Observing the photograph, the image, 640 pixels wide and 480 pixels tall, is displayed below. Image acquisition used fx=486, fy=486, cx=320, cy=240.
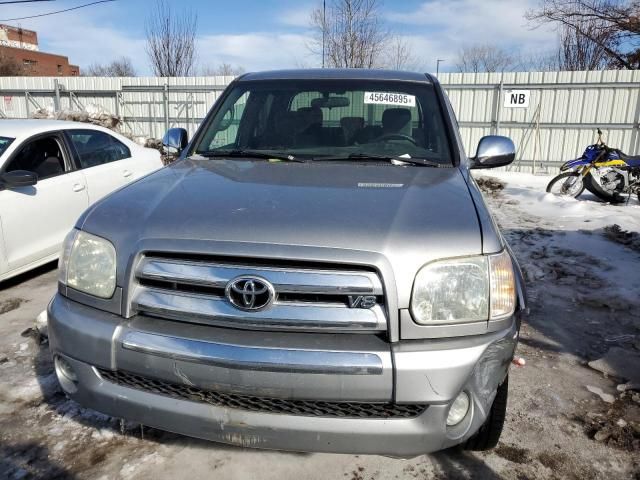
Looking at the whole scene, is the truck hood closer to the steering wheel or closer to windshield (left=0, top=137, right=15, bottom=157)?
the steering wheel

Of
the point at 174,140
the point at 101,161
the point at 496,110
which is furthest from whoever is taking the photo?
the point at 496,110

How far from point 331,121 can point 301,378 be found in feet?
6.08

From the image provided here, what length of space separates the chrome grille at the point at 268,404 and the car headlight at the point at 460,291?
0.33 meters

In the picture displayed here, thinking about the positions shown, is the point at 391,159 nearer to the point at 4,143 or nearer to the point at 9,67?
the point at 4,143

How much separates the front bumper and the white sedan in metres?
3.08

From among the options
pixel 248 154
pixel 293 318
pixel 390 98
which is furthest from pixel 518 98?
pixel 293 318

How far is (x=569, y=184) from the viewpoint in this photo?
9.79 m

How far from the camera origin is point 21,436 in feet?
7.90

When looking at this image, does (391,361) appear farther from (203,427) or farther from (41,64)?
(41,64)

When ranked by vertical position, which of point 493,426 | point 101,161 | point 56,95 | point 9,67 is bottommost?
point 493,426

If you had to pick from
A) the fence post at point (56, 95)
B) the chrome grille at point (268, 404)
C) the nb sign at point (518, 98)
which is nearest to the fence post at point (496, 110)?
the nb sign at point (518, 98)

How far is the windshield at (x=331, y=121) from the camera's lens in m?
2.90

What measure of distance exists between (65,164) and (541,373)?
4.76 m

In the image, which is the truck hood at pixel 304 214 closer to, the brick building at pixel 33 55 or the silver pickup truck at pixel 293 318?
the silver pickup truck at pixel 293 318
